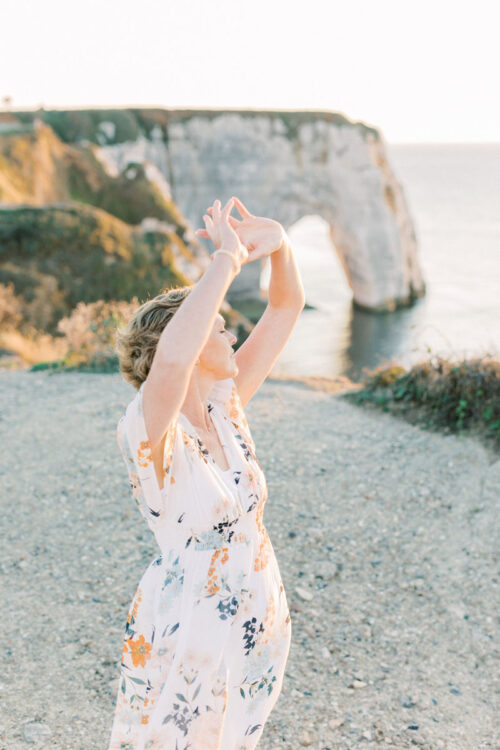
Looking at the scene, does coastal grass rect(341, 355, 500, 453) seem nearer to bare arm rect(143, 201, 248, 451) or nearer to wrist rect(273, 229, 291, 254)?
wrist rect(273, 229, 291, 254)

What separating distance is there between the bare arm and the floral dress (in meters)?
0.13

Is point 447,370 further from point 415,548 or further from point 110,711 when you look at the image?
point 110,711

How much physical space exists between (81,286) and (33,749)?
16803mm

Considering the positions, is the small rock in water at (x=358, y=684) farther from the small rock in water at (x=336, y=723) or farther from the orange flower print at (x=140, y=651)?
the orange flower print at (x=140, y=651)

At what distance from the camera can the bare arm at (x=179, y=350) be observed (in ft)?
6.60

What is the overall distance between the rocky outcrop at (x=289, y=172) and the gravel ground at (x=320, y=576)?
2810 cm

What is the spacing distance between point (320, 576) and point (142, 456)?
3662mm

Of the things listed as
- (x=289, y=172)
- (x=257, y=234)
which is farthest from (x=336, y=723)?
(x=289, y=172)

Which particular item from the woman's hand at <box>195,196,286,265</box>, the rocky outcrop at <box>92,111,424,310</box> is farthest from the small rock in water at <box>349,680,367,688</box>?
the rocky outcrop at <box>92,111,424,310</box>

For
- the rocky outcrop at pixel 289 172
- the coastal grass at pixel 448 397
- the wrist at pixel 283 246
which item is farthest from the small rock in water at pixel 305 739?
the rocky outcrop at pixel 289 172

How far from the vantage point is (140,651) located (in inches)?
91.4

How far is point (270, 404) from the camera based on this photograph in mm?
9070

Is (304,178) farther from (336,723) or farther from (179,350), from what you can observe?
(179,350)

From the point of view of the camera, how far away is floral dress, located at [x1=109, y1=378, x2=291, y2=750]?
2.27 metres
